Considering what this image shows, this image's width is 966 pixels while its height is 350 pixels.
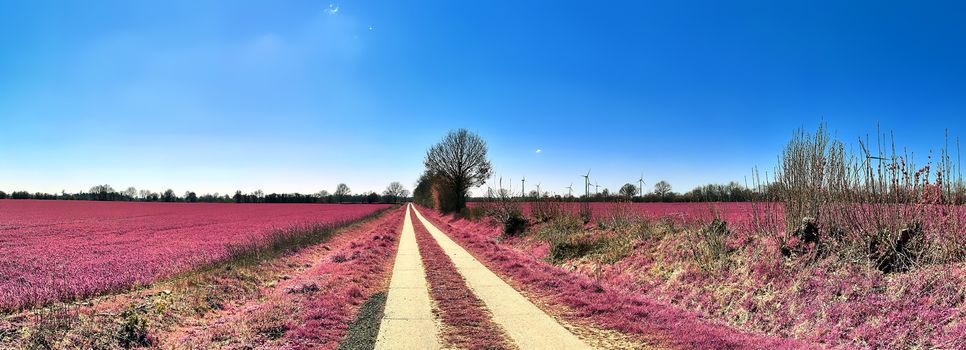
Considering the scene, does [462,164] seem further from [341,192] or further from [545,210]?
[341,192]

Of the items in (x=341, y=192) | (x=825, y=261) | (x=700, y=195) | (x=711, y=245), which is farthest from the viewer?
(x=341, y=192)

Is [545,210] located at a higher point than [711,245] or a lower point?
higher

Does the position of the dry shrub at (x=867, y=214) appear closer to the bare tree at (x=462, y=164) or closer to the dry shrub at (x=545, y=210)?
the dry shrub at (x=545, y=210)

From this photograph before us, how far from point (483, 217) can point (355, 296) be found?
2621 centimetres

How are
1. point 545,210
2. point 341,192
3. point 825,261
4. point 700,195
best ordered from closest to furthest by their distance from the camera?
point 825,261, point 700,195, point 545,210, point 341,192

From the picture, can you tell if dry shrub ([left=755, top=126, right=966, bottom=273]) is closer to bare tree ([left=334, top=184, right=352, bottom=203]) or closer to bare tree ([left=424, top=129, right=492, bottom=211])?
bare tree ([left=424, top=129, right=492, bottom=211])

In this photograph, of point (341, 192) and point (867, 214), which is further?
point (341, 192)

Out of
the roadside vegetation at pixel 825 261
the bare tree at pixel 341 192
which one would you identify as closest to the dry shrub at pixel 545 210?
the roadside vegetation at pixel 825 261

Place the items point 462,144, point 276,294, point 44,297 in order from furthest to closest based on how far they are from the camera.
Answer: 1. point 462,144
2. point 276,294
3. point 44,297

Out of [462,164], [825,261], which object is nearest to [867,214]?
[825,261]

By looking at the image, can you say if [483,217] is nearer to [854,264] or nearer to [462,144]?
[462,144]

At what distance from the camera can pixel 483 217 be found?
3566 cm

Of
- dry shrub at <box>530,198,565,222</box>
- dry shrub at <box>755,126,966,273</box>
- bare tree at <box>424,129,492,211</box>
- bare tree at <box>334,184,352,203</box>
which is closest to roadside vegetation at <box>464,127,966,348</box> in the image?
dry shrub at <box>755,126,966,273</box>

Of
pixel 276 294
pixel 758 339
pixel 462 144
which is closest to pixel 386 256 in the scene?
pixel 276 294
